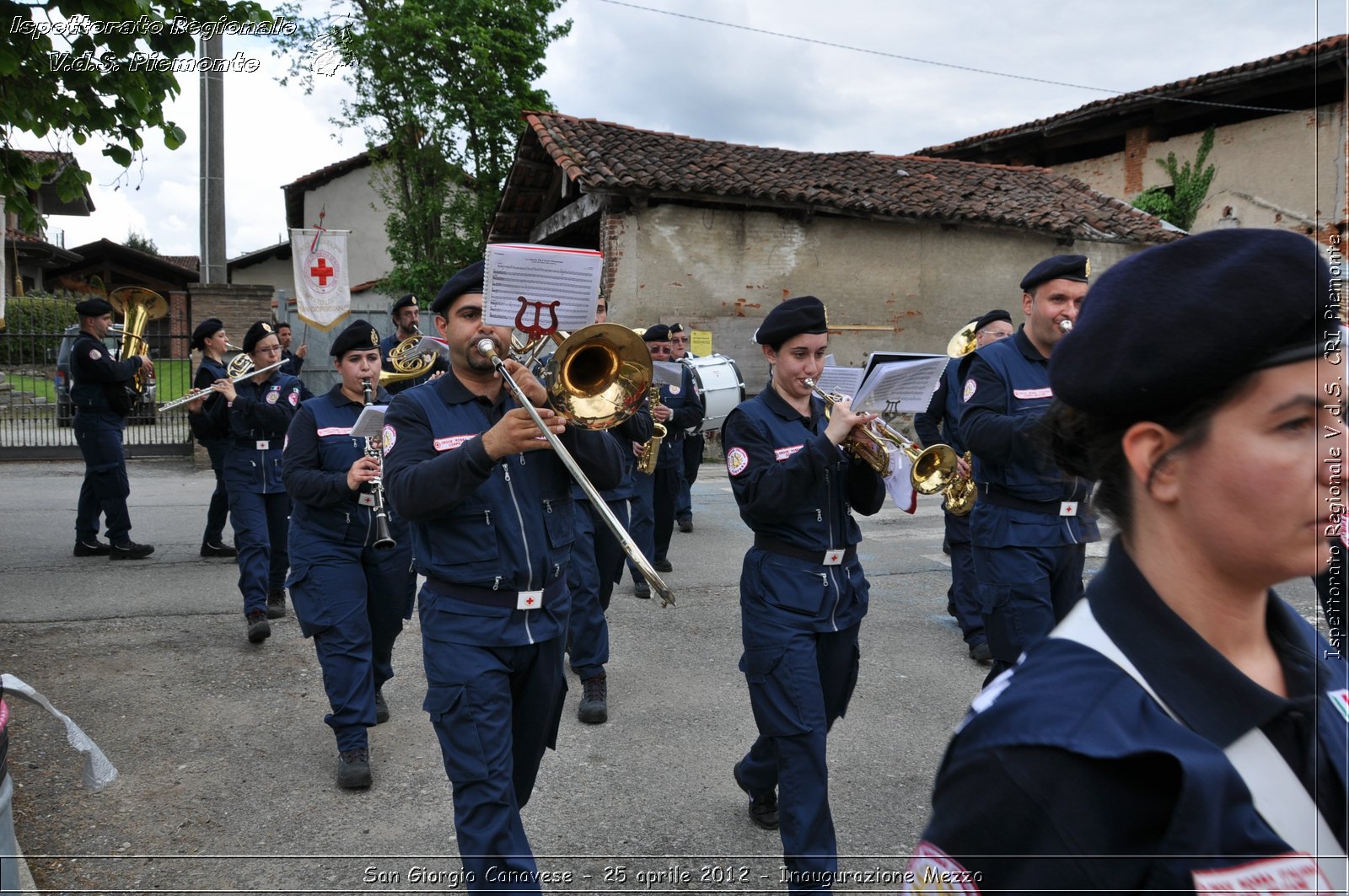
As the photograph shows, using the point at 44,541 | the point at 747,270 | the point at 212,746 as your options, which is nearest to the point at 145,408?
the point at 44,541

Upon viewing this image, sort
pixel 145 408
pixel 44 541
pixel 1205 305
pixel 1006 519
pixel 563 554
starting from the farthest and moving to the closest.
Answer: pixel 145 408 → pixel 44 541 → pixel 1006 519 → pixel 563 554 → pixel 1205 305

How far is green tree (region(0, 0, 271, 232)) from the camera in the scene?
5016mm

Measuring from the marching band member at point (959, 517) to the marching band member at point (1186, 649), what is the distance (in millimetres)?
4099

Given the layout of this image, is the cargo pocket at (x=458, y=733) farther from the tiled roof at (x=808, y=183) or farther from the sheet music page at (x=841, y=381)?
the tiled roof at (x=808, y=183)

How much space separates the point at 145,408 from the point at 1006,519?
16778 mm

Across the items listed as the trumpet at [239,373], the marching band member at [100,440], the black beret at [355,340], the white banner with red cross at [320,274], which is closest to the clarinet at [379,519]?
the black beret at [355,340]

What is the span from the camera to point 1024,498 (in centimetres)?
431

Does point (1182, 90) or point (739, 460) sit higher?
point (1182, 90)

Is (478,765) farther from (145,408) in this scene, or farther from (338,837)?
(145,408)

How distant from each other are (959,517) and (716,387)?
4653 millimetres

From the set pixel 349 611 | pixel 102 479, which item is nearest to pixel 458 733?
pixel 349 611

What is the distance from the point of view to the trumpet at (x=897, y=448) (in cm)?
373

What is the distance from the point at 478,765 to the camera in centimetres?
291

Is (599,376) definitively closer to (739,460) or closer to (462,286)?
(462,286)
